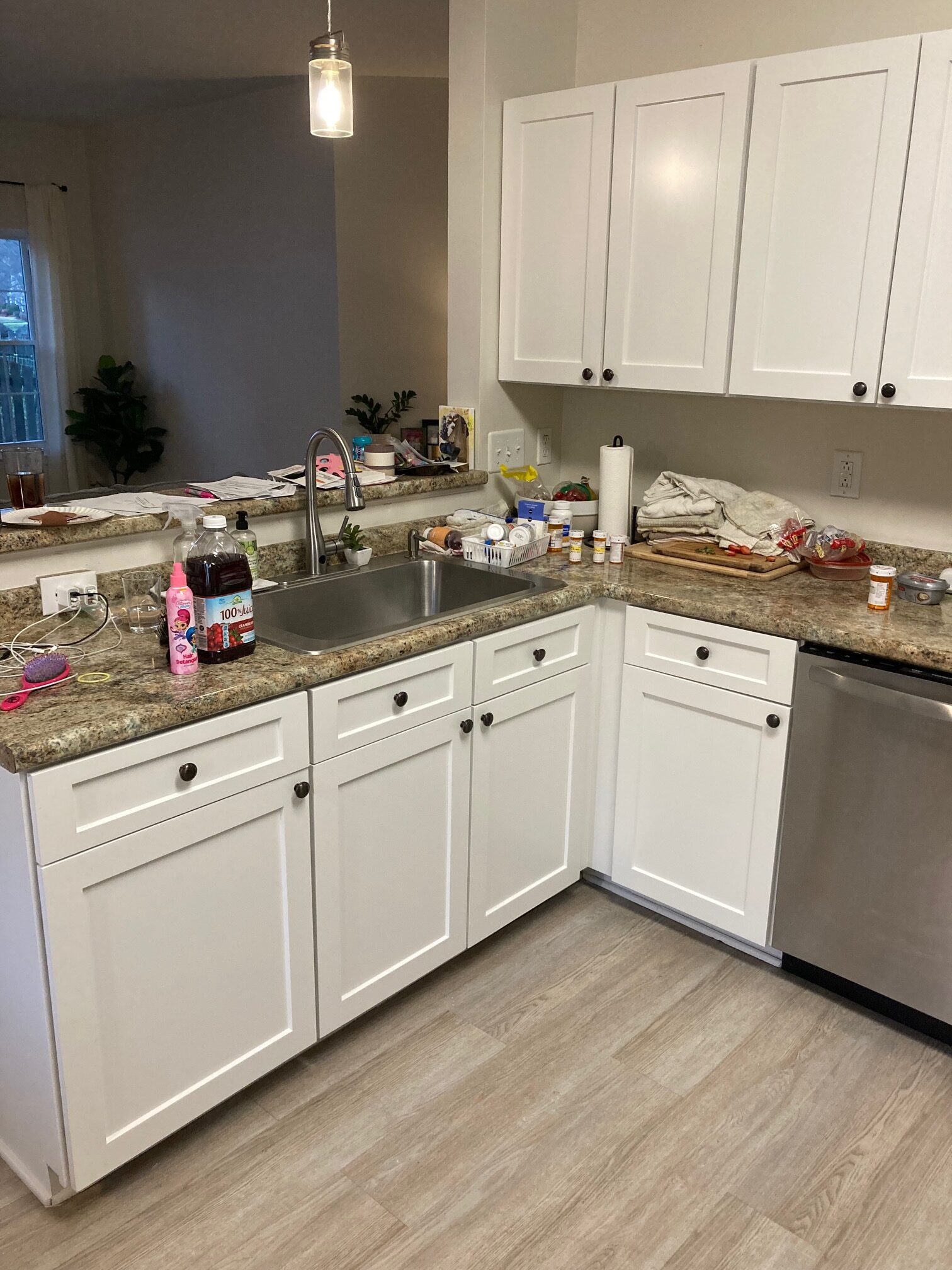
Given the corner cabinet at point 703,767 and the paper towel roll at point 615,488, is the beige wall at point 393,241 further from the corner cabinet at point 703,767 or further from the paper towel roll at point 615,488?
the corner cabinet at point 703,767

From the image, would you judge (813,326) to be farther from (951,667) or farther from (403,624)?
(403,624)

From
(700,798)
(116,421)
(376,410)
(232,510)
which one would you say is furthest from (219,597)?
(116,421)

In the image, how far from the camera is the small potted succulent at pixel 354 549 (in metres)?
2.41

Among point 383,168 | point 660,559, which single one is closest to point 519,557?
point 660,559

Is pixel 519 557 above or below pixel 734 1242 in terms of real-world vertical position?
above

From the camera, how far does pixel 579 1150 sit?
5.98 feet

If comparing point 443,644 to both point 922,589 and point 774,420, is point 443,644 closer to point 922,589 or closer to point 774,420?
point 922,589

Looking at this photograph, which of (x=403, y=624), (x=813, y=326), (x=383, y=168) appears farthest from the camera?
(x=383, y=168)

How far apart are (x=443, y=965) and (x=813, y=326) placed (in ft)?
5.57

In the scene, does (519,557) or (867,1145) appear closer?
(867,1145)

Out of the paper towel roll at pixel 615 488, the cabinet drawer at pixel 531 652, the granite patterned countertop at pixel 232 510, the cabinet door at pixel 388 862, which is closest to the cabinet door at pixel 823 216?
the paper towel roll at pixel 615 488

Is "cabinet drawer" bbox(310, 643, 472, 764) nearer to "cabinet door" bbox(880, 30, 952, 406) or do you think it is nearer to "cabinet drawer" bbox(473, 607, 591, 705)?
"cabinet drawer" bbox(473, 607, 591, 705)

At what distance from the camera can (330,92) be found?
74.3 inches

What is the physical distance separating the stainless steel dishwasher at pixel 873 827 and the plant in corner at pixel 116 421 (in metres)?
5.03
